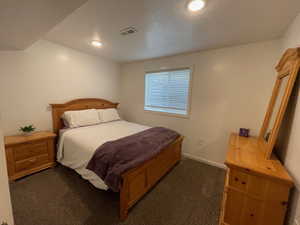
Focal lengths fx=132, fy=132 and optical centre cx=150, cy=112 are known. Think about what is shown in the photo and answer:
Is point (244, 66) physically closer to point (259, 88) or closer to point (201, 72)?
point (259, 88)

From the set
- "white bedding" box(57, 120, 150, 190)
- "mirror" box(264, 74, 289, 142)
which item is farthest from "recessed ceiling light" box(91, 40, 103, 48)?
"mirror" box(264, 74, 289, 142)

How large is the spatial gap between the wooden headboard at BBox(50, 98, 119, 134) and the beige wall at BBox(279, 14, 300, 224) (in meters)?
3.47

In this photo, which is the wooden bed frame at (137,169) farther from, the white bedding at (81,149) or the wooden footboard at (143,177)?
the white bedding at (81,149)

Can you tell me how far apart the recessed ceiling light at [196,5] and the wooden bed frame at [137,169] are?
6.12 ft

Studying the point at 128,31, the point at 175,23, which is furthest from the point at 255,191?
the point at 128,31

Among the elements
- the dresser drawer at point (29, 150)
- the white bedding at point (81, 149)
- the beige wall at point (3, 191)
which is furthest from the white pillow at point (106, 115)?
the beige wall at point (3, 191)

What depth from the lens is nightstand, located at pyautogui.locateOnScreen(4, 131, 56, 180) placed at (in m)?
1.95

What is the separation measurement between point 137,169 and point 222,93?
207 cm

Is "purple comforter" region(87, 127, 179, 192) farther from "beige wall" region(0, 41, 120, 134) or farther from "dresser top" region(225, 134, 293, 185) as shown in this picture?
"beige wall" region(0, 41, 120, 134)

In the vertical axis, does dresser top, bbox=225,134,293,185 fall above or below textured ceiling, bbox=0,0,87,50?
below

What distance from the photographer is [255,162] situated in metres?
1.31

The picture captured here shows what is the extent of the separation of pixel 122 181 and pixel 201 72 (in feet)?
7.97

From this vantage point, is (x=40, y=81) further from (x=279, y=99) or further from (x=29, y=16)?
(x=279, y=99)

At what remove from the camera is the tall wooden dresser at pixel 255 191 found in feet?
3.67
